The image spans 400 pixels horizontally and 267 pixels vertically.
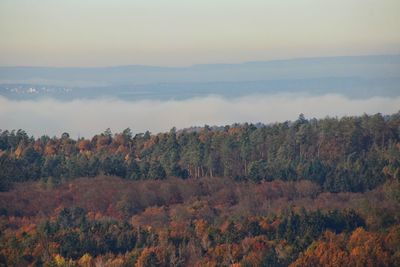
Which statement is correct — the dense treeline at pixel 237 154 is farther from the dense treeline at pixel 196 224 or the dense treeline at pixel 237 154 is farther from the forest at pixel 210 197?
the dense treeline at pixel 196 224

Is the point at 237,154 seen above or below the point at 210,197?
above

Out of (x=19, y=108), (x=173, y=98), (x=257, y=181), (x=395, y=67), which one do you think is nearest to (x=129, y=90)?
(x=173, y=98)

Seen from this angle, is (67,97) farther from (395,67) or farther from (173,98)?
(395,67)

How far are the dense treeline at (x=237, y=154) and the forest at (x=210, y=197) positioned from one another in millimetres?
69

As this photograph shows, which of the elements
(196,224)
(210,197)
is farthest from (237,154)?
(196,224)

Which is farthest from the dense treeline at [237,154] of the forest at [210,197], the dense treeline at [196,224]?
the dense treeline at [196,224]

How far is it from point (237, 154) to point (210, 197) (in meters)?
7.33

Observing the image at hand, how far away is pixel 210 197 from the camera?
111 feet

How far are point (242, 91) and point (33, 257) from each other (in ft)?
168

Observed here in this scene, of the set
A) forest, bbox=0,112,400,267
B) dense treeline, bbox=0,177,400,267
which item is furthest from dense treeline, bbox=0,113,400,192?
dense treeline, bbox=0,177,400,267

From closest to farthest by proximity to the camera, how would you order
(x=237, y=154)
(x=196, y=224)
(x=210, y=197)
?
1. (x=196, y=224)
2. (x=210, y=197)
3. (x=237, y=154)

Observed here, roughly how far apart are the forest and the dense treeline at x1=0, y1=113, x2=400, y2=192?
0.07 meters

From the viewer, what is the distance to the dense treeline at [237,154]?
118 feet

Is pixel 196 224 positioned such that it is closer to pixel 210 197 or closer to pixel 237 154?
pixel 210 197
